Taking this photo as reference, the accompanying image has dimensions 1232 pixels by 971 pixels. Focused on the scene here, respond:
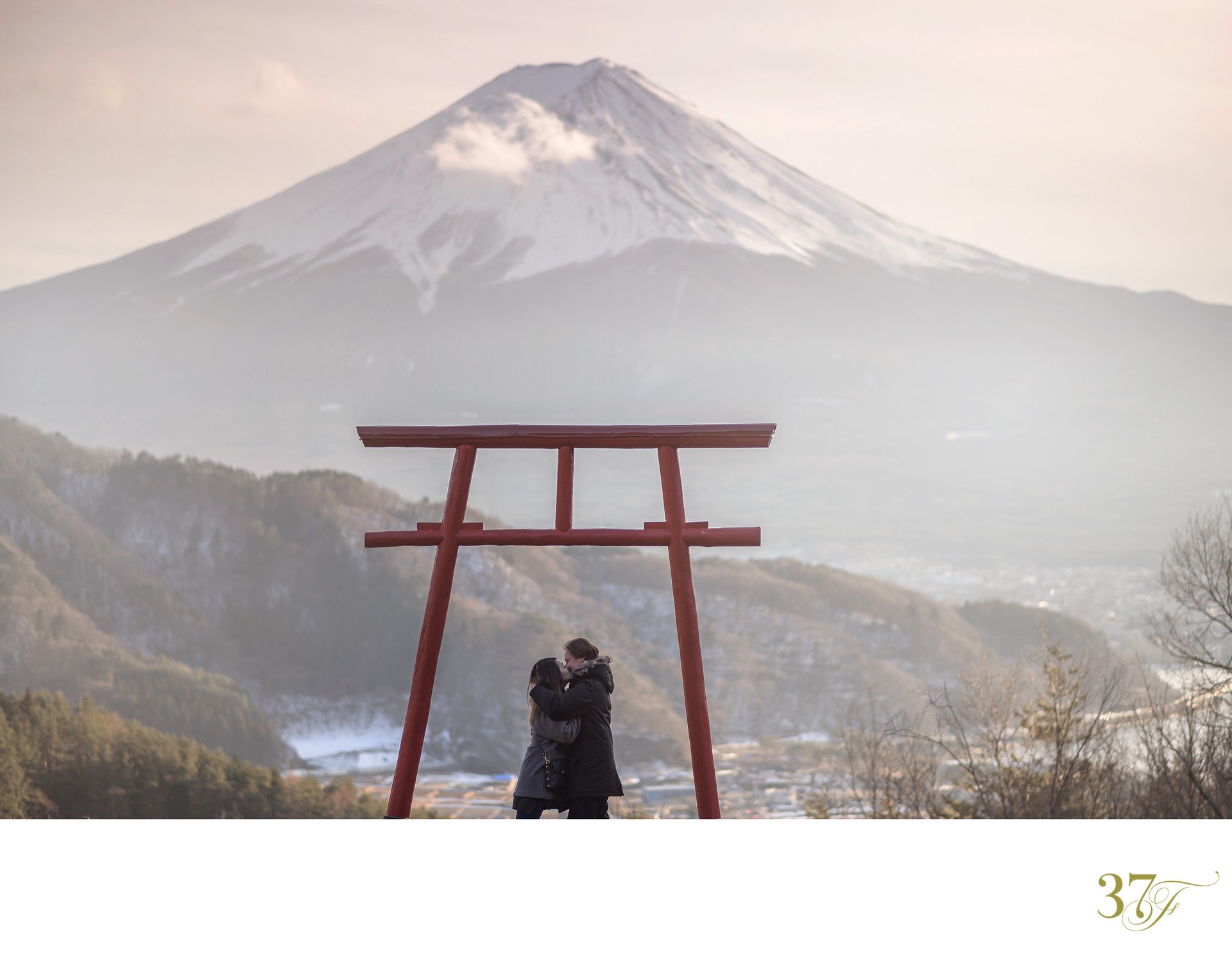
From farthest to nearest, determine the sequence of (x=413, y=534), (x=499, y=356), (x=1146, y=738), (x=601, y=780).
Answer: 1. (x=499, y=356)
2. (x=1146, y=738)
3. (x=413, y=534)
4. (x=601, y=780)

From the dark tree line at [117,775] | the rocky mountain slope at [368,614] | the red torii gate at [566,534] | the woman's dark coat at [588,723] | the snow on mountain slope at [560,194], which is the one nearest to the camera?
the woman's dark coat at [588,723]

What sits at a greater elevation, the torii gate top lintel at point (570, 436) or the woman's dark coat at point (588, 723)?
the torii gate top lintel at point (570, 436)

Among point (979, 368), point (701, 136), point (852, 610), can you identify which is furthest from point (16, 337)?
point (979, 368)

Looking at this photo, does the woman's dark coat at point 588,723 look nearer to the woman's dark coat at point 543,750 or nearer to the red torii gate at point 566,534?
the woman's dark coat at point 543,750

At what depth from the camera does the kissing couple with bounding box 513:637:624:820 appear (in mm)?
3930

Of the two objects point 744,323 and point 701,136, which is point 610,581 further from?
point 701,136

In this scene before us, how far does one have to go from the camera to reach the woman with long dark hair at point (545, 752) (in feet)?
12.9

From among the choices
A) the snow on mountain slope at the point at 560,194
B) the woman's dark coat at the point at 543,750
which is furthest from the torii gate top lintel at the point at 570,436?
the snow on mountain slope at the point at 560,194

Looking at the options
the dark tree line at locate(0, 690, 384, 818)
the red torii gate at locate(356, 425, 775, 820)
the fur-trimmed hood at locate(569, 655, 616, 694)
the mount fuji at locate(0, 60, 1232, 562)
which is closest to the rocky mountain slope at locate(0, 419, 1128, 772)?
the mount fuji at locate(0, 60, 1232, 562)

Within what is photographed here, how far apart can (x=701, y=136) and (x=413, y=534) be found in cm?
3972

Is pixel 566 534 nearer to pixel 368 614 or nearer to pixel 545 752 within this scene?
pixel 545 752

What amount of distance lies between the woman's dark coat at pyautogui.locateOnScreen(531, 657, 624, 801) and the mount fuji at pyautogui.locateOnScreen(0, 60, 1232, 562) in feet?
→ 110
